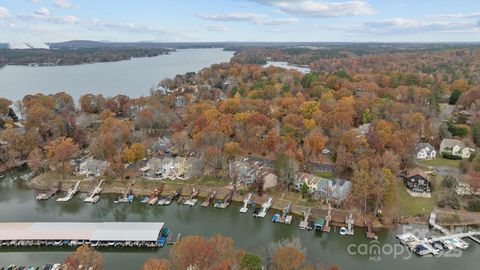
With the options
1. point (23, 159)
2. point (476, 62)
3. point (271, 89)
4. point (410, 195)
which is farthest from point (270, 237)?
point (476, 62)

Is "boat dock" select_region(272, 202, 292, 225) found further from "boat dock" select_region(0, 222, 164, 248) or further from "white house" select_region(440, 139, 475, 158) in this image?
"white house" select_region(440, 139, 475, 158)

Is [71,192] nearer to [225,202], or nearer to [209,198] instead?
[209,198]

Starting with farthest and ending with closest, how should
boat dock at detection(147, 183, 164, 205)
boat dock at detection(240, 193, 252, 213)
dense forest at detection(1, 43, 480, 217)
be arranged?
1. dense forest at detection(1, 43, 480, 217)
2. boat dock at detection(147, 183, 164, 205)
3. boat dock at detection(240, 193, 252, 213)

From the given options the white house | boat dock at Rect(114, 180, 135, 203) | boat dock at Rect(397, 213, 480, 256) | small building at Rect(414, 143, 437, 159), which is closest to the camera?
boat dock at Rect(397, 213, 480, 256)

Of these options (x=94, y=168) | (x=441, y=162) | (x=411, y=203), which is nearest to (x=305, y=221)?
(x=411, y=203)

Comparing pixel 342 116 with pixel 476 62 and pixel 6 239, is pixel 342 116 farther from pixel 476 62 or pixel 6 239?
pixel 476 62

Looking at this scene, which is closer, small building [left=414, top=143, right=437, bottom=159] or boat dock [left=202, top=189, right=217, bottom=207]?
boat dock [left=202, top=189, right=217, bottom=207]

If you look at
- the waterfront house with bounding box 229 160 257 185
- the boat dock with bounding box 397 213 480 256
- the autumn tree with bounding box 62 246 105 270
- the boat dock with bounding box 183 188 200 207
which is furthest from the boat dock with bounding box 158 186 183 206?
the boat dock with bounding box 397 213 480 256
